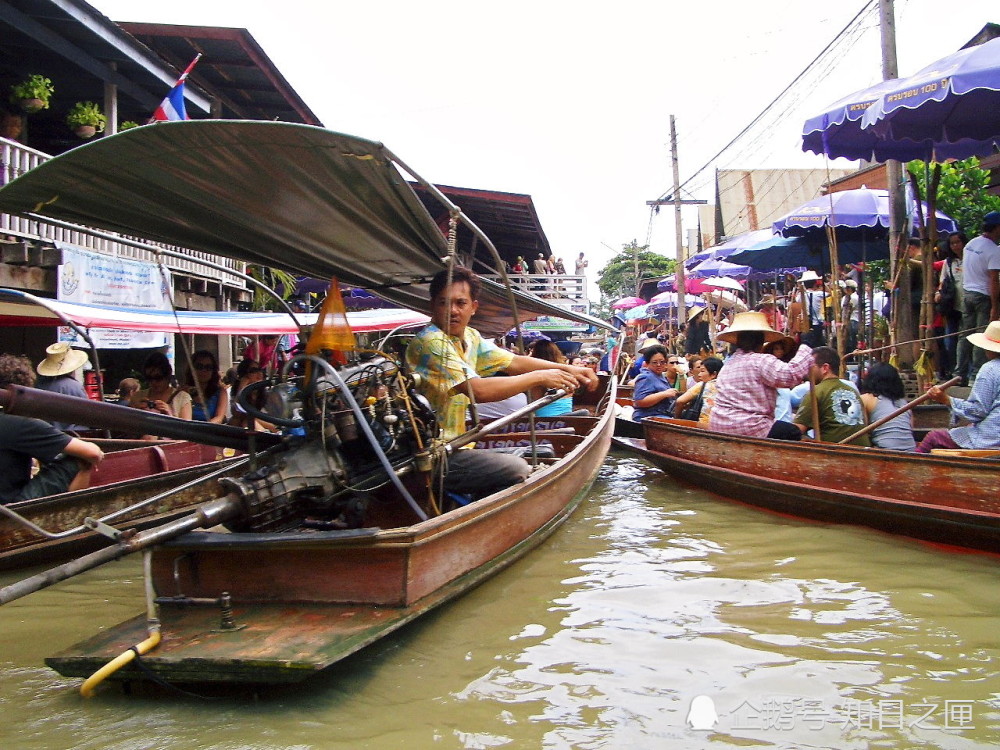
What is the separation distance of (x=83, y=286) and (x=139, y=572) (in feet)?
17.1

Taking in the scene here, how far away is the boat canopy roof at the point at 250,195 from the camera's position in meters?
3.05

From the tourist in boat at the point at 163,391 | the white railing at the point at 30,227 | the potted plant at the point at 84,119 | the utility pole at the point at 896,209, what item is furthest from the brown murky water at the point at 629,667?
the potted plant at the point at 84,119

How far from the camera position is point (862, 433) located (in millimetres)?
5977

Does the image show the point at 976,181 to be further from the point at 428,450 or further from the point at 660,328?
the point at 660,328

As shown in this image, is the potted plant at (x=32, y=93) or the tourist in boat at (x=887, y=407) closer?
the tourist in boat at (x=887, y=407)

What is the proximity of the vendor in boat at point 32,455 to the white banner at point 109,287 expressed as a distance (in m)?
3.74

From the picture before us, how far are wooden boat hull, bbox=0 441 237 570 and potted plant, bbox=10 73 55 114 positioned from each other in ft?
15.8

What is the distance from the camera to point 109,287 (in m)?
9.70

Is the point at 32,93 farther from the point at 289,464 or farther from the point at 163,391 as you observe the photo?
the point at 289,464

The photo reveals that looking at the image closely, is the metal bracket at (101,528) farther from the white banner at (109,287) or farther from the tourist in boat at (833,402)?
the white banner at (109,287)

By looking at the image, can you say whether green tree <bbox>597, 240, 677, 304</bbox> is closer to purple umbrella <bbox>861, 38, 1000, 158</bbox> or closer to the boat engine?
purple umbrella <bbox>861, 38, 1000, 158</bbox>

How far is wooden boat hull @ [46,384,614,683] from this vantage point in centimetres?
284

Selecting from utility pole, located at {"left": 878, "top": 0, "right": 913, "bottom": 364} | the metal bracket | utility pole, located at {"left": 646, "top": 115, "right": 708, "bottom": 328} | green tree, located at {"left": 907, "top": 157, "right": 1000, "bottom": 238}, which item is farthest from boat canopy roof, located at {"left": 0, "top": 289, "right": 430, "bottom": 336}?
utility pole, located at {"left": 646, "top": 115, "right": 708, "bottom": 328}

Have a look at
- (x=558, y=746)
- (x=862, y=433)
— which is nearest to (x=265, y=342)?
(x=862, y=433)
